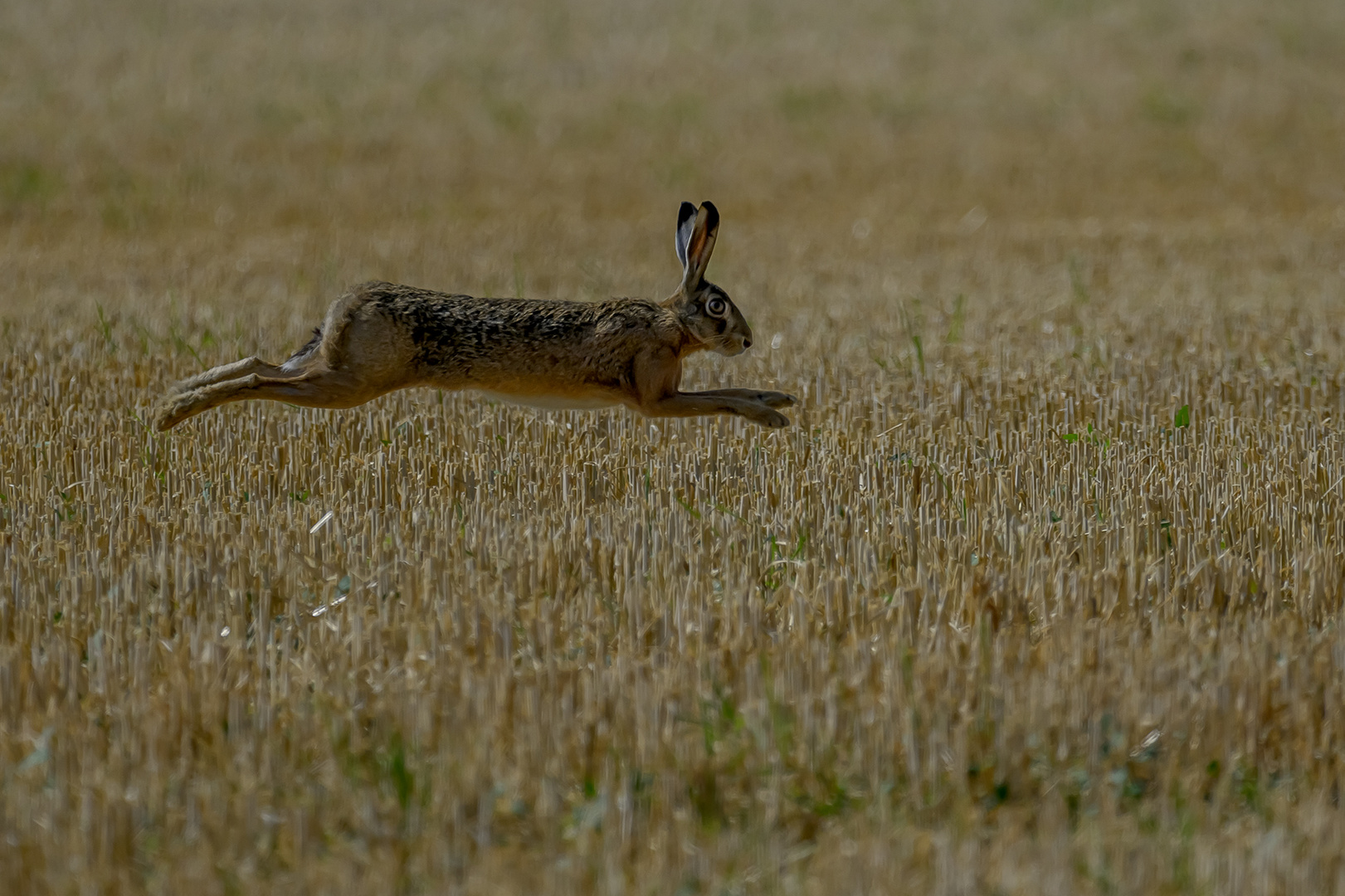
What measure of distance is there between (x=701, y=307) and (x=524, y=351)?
0.71m

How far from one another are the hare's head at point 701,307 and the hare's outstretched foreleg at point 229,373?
1608mm

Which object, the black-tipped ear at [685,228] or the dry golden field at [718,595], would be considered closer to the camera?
the dry golden field at [718,595]

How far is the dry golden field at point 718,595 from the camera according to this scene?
9.93 ft

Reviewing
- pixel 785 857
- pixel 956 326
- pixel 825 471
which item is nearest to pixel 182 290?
pixel 956 326

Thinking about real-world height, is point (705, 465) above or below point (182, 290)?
below

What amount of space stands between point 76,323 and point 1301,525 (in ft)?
25.4

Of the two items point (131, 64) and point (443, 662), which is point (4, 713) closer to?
point (443, 662)

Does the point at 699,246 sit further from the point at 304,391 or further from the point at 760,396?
the point at 304,391

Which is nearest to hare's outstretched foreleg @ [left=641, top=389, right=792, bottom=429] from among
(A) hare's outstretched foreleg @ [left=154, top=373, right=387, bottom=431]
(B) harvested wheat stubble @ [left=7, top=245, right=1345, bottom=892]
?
(B) harvested wheat stubble @ [left=7, top=245, right=1345, bottom=892]

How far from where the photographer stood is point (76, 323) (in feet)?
33.6

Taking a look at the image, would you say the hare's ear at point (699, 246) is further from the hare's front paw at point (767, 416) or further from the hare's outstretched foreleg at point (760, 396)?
the hare's front paw at point (767, 416)

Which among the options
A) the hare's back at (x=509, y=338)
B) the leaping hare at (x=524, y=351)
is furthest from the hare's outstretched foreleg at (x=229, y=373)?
the hare's back at (x=509, y=338)

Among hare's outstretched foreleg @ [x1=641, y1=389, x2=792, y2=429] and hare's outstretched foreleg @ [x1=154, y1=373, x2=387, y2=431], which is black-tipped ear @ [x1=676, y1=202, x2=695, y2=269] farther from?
hare's outstretched foreleg @ [x1=154, y1=373, x2=387, y2=431]

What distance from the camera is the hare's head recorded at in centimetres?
631
